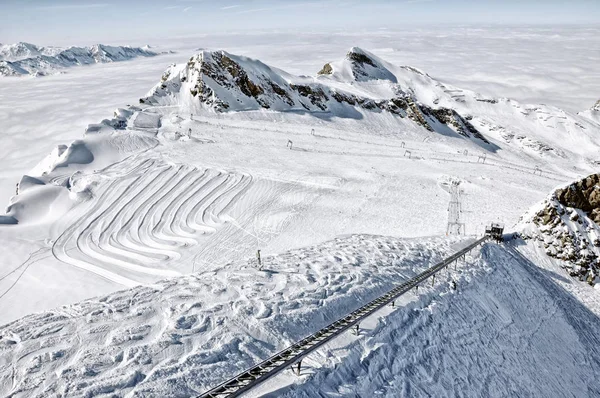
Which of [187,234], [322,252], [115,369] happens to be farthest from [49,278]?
[322,252]

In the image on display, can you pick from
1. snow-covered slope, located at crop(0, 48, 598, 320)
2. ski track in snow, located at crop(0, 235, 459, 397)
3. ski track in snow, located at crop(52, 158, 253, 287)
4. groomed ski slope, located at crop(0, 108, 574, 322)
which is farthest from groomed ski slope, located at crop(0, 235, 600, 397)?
ski track in snow, located at crop(52, 158, 253, 287)

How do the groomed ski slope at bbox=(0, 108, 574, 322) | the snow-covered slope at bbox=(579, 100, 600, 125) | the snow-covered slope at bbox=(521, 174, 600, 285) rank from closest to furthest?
the groomed ski slope at bbox=(0, 108, 574, 322)
the snow-covered slope at bbox=(521, 174, 600, 285)
the snow-covered slope at bbox=(579, 100, 600, 125)

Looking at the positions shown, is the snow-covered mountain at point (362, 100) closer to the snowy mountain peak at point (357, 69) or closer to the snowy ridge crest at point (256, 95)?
the snowy mountain peak at point (357, 69)

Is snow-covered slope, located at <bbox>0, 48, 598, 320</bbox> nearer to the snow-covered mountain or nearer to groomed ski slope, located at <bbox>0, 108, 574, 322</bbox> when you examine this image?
groomed ski slope, located at <bbox>0, 108, 574, 322</bbox>

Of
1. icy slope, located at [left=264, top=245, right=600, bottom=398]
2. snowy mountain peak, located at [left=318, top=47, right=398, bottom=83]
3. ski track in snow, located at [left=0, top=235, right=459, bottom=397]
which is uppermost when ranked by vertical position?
snowy mountain peak, located at [left=318, top=47, right=398, bottom=83]

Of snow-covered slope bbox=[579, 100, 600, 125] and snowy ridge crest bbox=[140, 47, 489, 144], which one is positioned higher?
snowy ridge crest bbox=[140, 47, 489, 144]

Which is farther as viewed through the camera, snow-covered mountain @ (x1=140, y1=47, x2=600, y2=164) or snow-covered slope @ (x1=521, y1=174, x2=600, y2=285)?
snow-covered mountain @ (x1=140, y1=47, x2=600, y2=164)

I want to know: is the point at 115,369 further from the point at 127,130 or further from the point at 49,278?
the point at 127,130
